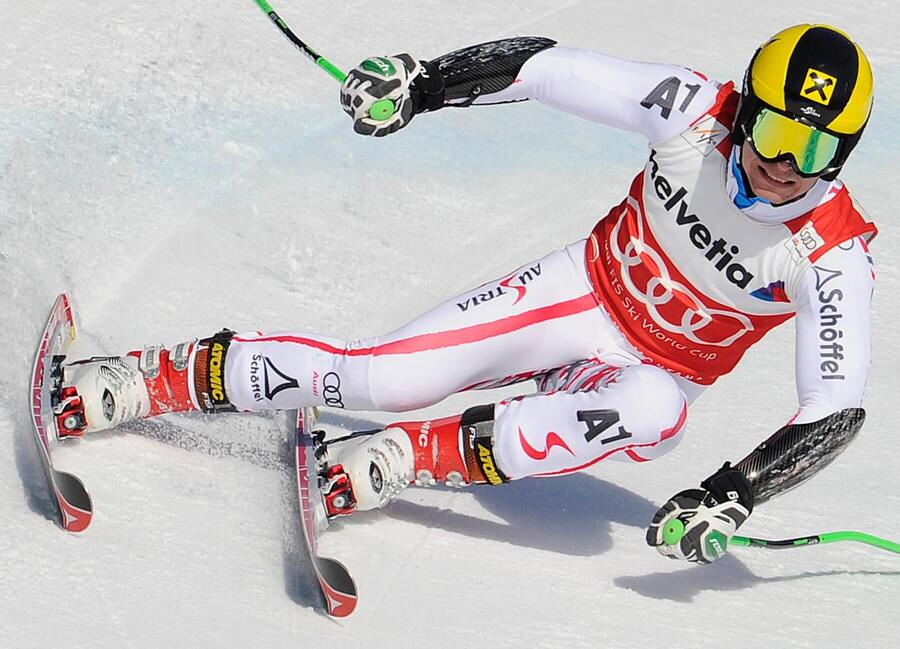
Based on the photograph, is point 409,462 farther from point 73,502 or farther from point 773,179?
point 773,179

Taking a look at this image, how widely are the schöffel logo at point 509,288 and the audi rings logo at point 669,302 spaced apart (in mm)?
249

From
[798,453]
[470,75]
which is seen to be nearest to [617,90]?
[470,75]

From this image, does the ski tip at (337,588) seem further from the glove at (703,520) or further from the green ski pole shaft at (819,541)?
the green ski pole shaft at (819,541)

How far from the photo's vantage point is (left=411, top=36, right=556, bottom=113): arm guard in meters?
3.82

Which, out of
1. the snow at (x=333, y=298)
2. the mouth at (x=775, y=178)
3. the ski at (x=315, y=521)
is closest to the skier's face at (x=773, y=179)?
the mouth at (x=775, y=178)

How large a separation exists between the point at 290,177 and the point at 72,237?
0.90 m

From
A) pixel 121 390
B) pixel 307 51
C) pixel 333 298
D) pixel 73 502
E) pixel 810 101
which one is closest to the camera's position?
pixel 810 101

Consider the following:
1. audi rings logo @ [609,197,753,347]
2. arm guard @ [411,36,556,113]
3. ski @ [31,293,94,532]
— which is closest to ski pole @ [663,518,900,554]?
audi rings logo @ [609,197,753,347]

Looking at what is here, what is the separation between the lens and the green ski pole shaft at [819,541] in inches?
158

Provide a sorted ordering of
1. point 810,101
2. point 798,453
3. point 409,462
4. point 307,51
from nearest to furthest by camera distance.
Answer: point 810,101 < point 798,453 < point 409,462 < point 307,51

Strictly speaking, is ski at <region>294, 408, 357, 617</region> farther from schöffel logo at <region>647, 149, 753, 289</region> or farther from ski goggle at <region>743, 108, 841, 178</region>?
ski goggle at <region>743, 108, 841, 178</region>

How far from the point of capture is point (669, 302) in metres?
3.89

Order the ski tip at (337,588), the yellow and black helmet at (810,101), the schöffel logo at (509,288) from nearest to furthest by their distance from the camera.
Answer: the yellow and black helmet at (810,101) → the ski tip at (337,588) → the schöffel logo at (509,288)

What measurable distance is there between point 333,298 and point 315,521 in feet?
4.43
